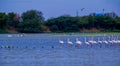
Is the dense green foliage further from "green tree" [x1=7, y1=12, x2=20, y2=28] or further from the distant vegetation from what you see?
"green tree" [x1=7, y1=12, x2=20, y2=28]

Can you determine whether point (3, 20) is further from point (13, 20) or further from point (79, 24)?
point (79, 24)

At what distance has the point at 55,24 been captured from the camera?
446 feet

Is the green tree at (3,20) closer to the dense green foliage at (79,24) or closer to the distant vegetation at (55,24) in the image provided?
the distant vegetation at (55,24)

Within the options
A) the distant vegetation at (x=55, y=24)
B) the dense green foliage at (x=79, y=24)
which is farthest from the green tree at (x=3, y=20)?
the dense green foliage at (x=79, y=24)

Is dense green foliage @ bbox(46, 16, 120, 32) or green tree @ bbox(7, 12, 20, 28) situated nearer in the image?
dense green foliage @ bbox(46, 16, 120, 32)

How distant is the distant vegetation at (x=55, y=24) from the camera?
440ft

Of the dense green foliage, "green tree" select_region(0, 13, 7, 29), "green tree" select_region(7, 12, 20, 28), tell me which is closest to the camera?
"green tree" select_region(0, 13, 7, 29)

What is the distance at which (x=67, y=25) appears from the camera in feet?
440

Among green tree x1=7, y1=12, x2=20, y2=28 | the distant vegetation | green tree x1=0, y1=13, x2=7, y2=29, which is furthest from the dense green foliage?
green tree x1=0, y1=13, x2=7, y2=29

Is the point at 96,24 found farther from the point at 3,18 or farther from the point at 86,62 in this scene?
the point at 86,62

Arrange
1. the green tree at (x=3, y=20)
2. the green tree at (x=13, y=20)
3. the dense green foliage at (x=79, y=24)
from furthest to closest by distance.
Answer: the green tree at (x=13, y=20), the dense green foliage at (x=79, y=24), the green tree at (x=3, y=20)

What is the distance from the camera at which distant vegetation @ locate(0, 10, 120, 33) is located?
13425 cm

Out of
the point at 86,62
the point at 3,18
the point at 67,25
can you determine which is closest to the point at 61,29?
the point at 67,25

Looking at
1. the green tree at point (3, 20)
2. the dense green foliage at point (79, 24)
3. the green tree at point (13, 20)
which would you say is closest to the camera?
the green tree at point (3, 20)
